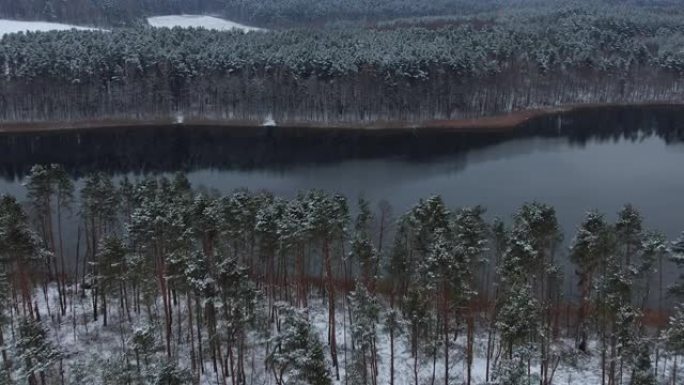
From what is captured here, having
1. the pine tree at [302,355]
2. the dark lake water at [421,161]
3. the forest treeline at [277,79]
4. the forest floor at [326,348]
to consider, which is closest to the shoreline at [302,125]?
the forest treeline at [277,79]

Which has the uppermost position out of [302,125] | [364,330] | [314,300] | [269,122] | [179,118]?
[179,118]

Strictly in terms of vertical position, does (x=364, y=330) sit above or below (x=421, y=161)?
below

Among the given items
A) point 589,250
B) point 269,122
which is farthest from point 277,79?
point 589,250

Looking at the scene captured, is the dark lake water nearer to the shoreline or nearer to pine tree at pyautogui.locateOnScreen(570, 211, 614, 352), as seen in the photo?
the shoreline

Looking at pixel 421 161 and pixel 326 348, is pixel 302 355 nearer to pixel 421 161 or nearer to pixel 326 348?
pixel 326 348

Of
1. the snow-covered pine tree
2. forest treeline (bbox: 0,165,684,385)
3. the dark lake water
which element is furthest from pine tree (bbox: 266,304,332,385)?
the dark lake water

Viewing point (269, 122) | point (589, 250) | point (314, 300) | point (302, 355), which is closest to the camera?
point (302, 355)
